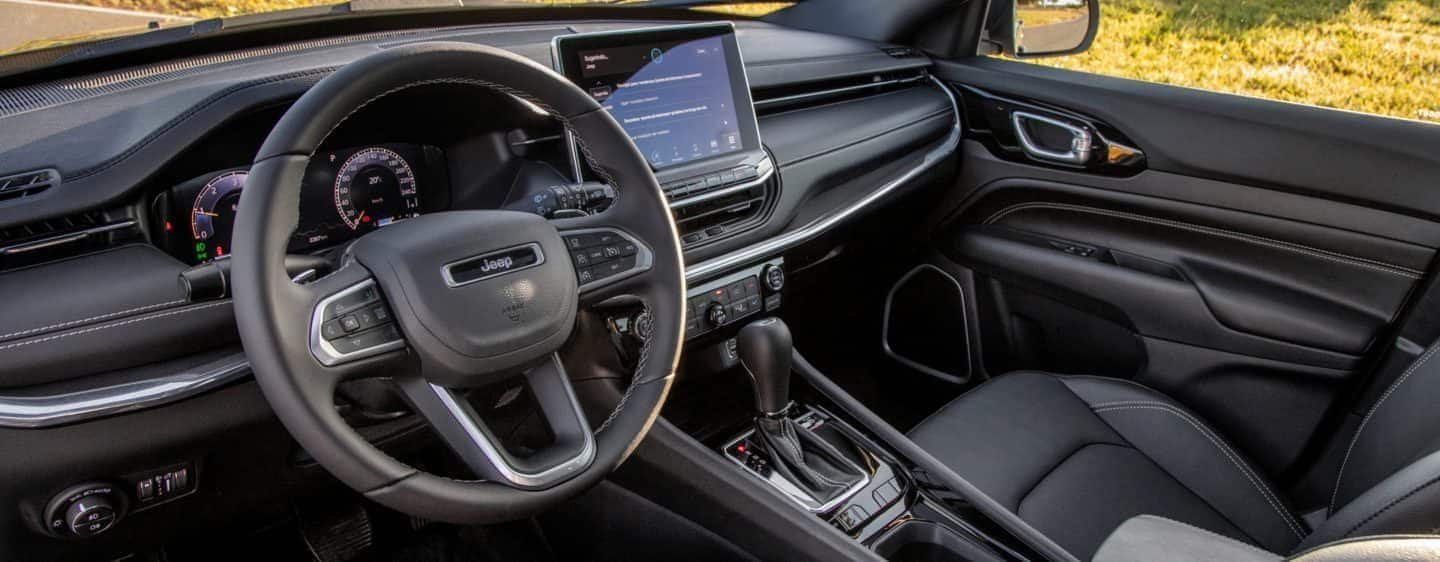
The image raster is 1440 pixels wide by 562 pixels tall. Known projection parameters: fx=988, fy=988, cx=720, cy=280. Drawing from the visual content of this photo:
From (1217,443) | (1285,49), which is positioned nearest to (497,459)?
(1217,443)

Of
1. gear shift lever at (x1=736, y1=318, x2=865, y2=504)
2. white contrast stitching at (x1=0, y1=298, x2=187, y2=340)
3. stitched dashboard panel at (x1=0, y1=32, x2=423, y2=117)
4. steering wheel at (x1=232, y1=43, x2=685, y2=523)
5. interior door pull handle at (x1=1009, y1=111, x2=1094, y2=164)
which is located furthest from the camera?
interior door pull handle at (x1=1009, y1=111, x2=1094, y2=164)


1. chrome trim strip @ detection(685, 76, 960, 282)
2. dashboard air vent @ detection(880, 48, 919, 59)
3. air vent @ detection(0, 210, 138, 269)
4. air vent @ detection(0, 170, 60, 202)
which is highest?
air vent @ detection(0, 170, 60, 202)

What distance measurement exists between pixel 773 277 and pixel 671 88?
0.46 metres

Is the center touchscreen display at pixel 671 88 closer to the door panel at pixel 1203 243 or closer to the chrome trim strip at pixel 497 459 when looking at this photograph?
the chrome trim strip at pixel 497 459

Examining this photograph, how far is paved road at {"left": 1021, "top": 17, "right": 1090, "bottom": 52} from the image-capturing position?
2668 millimetres

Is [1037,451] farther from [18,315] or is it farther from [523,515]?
[18,315]

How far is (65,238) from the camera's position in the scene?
1.19 metres

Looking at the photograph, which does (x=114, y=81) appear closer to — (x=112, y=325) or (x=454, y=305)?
(x=112, y=325)

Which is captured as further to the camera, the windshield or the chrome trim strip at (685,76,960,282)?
the chrome trim strip at (685,76,960,282)

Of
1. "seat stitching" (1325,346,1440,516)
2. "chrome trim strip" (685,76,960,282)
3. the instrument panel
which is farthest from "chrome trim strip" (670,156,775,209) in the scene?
"seat stitching" (1325,346,1440,516)

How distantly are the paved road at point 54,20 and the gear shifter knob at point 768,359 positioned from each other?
114 centimetres

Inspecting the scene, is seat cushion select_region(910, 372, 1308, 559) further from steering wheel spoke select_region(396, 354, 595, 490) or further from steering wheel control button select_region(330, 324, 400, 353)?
steering wheel control button select_region(330, 324, 400, 353)

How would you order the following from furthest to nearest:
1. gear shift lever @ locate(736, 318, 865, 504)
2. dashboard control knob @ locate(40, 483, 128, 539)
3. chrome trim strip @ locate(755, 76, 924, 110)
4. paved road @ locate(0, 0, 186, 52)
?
chrome trim strip @ locate(755, 76, 924, 110) → gear shift lever @ locate(736, 318, 865, 504) → paved road @ locate(0, 0, 186, 52) → dashboard control knob @ locate(40, 483, 128, 539)

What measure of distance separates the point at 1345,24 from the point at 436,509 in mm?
3110
